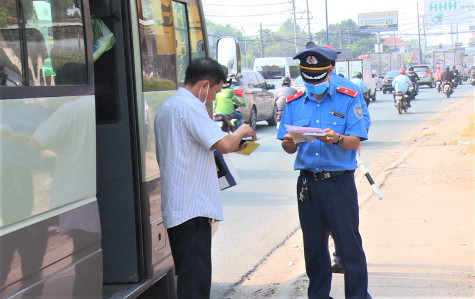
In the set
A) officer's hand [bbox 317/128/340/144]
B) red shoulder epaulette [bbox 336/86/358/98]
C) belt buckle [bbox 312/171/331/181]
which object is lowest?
belt buckle [bbox 312/171/331/181]

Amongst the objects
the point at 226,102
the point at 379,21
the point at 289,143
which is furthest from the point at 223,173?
the point at 379,21

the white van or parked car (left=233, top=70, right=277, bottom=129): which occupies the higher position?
the white van

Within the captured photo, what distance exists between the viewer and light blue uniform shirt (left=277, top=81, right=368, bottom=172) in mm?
4637

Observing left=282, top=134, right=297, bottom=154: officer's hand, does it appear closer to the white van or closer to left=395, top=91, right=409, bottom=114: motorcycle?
left=395, top=91, right=409, bottom=114: motorcycle

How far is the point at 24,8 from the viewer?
3104 millimetres

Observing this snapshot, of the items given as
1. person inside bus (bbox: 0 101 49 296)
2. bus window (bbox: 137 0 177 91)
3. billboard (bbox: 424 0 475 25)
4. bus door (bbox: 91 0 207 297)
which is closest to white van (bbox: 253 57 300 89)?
bus window (bbox: 137 0 177 91)

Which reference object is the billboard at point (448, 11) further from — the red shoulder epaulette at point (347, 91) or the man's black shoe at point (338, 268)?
the red shoulder epaulette at point (347, 91)

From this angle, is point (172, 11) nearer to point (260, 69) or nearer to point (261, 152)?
point (261, 152)

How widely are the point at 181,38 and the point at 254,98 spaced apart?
16143 millimetres

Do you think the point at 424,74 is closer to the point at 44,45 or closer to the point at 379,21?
the point at 44,45

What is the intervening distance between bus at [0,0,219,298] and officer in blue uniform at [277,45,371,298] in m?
1.01

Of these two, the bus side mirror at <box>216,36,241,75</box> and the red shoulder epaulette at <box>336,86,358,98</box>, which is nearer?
the red shoulder epaulette at <box>336,86,358,98</box>

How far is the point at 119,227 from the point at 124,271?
0.28 metres

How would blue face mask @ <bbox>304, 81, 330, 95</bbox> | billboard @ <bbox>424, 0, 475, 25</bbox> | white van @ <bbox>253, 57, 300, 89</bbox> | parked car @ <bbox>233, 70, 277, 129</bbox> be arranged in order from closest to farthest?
blue face mask @ <bbox>304, 81, 330, 95</bbox> → parked car @ <bbox>233, 70, 277, 129</bbox> → white van @ <bbox>253, 57, 300, 89</bbox> → billboard @ <bbox>424, 0, 475, 25</bbox>
